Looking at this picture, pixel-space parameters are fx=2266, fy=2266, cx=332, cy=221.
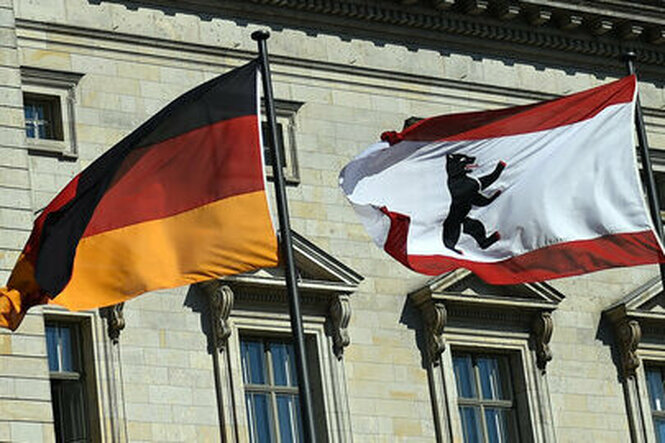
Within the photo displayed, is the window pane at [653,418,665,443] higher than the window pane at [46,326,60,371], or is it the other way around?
the window pane at [46,326,60,371]

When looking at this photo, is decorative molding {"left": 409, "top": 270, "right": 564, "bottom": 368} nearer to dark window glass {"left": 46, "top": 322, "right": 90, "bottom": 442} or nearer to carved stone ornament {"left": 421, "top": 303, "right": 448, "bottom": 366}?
carved stone ornament {"left": 421, "top": 303, "right": 448, "bottom": 366}

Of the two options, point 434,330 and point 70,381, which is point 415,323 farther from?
point 70,381

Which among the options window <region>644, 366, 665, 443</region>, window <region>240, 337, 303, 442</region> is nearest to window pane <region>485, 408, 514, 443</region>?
window <region>644, 366, 665, 443</region>

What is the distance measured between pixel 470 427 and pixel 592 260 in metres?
9.44

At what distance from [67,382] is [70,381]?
0.04m

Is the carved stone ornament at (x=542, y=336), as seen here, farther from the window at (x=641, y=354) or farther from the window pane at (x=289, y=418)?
the window pane at (x=289, y=418)

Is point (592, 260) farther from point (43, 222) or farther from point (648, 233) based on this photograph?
point (43, 222)

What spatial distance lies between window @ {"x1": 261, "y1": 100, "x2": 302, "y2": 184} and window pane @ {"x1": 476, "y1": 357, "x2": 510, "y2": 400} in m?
4.12

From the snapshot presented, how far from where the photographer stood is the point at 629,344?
115 ft

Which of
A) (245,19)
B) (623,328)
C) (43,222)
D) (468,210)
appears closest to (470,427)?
(623,328)

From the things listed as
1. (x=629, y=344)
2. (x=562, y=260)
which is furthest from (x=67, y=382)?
(x=629, y=344)

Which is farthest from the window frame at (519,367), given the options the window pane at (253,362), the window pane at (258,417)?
the window pane at (258,417)

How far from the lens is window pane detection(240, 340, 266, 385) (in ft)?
103

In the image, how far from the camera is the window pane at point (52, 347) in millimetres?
29656
